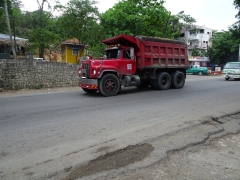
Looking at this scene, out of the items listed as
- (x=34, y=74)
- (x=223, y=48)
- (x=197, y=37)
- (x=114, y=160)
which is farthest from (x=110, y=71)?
(x=197, y=37)

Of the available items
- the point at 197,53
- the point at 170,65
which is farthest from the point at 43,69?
the point at 197,53

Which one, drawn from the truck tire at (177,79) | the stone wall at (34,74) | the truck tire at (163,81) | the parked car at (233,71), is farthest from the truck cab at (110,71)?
the parked car at (233,71)

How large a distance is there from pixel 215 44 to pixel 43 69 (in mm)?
35576

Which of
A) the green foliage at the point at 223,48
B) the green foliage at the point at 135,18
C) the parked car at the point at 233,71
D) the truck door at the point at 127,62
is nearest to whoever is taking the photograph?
the truck door at the point at 127,62

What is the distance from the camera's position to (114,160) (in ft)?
11.1

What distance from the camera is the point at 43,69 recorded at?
13289mm

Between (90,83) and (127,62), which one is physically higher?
(127,62)

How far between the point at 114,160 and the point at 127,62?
7566 millimetres

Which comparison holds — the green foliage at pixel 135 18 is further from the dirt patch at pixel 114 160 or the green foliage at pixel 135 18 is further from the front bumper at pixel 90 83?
the dirt patch at pixel 114 160

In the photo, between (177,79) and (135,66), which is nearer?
(135,66)

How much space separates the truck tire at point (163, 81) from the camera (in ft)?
39.3

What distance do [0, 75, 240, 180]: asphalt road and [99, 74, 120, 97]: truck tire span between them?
165cm

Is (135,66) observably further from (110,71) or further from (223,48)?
(223,48)

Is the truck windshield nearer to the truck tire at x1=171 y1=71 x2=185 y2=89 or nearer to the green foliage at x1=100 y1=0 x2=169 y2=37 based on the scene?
the truck tire at x1=171 y1=71 x2=185 y2=89
